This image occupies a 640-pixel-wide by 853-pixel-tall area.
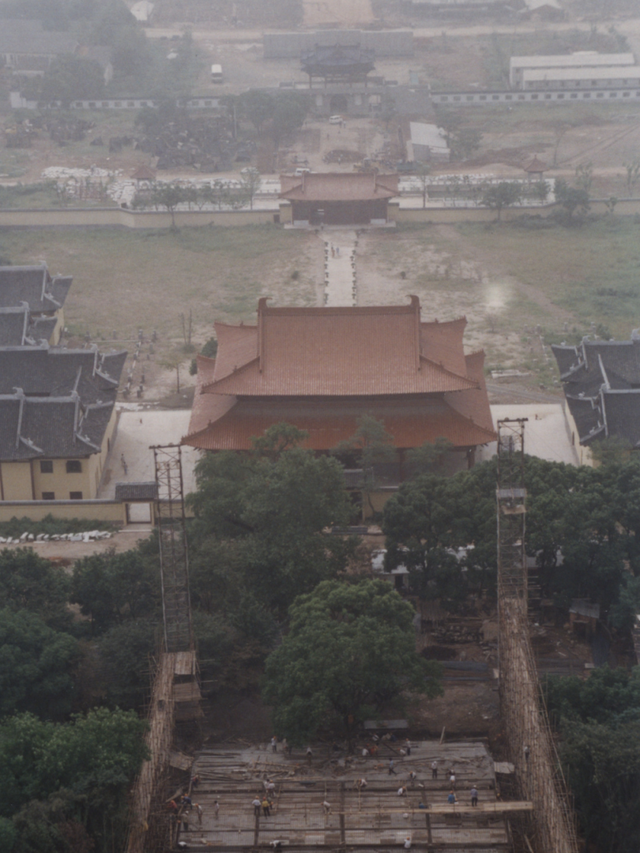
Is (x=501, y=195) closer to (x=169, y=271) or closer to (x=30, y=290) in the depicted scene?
(x=169, y=271)

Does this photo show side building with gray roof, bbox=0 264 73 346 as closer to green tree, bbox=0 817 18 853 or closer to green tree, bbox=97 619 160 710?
green tree, bbox=97 619 160 710

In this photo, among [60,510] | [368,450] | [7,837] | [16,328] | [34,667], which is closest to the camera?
[7,837]

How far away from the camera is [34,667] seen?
117 feet


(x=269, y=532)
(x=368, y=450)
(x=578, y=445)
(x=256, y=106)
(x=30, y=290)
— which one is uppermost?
(x=256, y=106)

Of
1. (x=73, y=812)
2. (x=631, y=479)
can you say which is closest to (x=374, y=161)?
A: (x=631, y=479)

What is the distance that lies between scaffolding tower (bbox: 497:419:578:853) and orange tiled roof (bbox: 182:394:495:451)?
12043mm

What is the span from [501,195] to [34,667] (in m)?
65.1

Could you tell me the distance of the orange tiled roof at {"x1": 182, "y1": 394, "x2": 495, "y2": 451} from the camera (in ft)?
172

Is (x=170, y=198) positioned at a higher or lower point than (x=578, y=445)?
higher

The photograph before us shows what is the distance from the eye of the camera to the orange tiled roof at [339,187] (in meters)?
92.5

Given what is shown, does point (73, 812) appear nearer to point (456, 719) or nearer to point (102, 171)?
point (456, 719)

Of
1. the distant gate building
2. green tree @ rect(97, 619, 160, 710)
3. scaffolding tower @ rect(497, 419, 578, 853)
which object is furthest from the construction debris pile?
green tree @ rect(97, 619, 160, 710)

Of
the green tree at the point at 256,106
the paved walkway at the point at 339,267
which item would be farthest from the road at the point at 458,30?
the paved walkway at the point at 339,267

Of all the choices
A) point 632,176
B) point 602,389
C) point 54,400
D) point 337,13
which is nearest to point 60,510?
point 54,400
